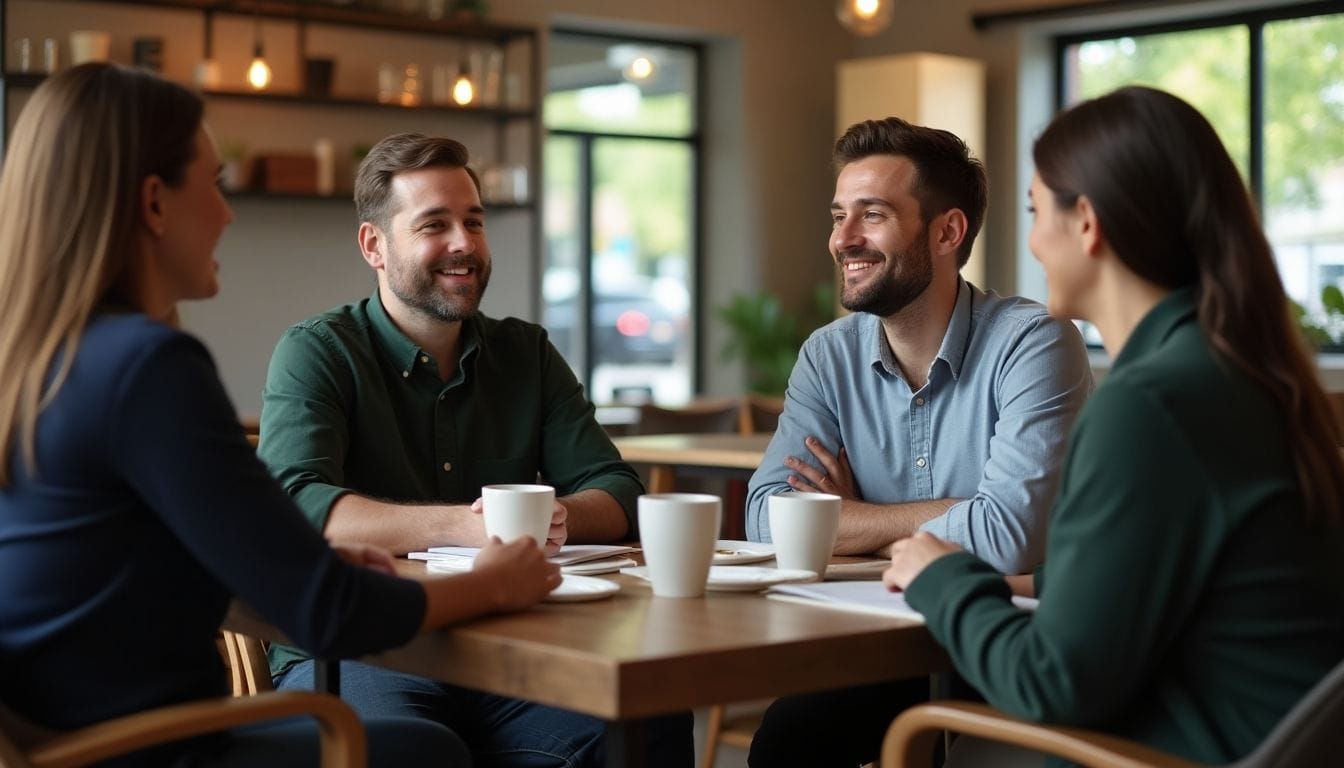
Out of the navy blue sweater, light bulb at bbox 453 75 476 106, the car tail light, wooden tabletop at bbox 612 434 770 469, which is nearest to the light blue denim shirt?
the navy blue sweater

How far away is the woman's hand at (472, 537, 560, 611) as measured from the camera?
5.44 ft

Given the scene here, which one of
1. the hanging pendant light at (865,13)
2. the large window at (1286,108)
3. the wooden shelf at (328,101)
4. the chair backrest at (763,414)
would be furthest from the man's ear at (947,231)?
the large window at (1286,108)

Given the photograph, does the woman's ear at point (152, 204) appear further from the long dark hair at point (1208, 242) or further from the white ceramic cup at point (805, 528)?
the long dark hair at point (1208, 242)

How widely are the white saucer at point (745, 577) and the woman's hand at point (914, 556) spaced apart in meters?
0.15

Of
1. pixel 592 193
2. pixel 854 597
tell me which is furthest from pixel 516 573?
pixel 592 193

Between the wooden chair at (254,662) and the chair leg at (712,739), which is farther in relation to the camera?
the chair leg at (712,739)

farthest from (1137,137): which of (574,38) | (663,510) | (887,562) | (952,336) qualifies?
(574,38)

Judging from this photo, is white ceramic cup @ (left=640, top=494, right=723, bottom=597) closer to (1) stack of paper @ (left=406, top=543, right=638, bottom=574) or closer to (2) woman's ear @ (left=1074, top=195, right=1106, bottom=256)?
(1) stack of paper @ (left=406, top=543, right=638, bottom=574)

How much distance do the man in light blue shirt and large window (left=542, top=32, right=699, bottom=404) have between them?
5237 mm

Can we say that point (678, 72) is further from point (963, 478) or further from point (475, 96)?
point (963, 478)

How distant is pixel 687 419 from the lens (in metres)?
5.23

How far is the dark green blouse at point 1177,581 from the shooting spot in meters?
1.43

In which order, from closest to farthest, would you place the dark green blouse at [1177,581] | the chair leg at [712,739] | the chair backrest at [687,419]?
the dark green blouse at [1177,581]
the chair leg at [712,739]
the chair backrest at [687,419]

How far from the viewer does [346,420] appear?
2.38 metres
